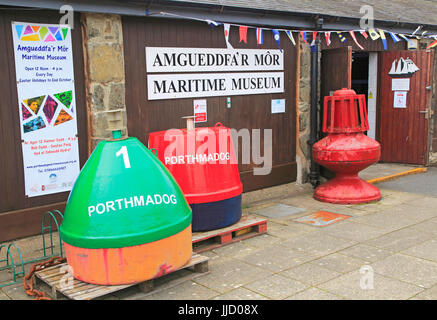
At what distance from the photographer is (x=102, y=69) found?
649 centimetres

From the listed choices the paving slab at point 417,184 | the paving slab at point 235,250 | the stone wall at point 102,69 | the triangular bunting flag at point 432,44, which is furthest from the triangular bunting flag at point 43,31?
the triangular bunting flag at point 432,44

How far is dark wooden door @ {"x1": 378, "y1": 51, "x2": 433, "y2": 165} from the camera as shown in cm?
1005

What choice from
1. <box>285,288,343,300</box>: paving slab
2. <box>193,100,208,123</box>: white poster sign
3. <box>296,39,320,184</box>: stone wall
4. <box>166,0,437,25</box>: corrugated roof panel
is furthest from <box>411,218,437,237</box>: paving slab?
<box>166,0,437,25</box>: corrugated roof panel

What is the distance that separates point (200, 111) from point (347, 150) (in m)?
2.36

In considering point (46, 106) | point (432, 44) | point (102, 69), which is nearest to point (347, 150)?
point (102, 69)

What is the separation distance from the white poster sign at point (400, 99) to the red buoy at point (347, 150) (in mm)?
2953

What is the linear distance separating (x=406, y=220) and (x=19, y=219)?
5129 mm

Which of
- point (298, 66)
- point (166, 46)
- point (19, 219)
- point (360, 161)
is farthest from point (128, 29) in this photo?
point (360, 161)

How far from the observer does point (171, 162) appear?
5.66 meters

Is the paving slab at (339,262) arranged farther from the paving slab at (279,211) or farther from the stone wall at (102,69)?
the stone wall at (102,69)

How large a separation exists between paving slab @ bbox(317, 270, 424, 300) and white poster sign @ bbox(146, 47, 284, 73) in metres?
3.94

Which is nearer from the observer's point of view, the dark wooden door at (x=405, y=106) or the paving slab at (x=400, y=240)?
the paving slab at (x=400, y=240)

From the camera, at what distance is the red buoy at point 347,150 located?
25.0 feet

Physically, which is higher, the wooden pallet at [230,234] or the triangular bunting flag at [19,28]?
the triangular bunting flag at [19,28]
